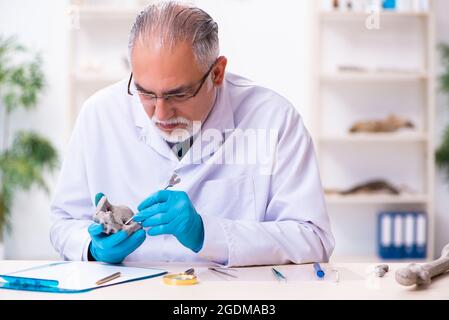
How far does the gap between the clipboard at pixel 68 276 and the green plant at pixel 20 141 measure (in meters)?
2.58

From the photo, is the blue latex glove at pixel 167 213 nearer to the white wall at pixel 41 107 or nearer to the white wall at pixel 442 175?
the white wall at pixel 41 107

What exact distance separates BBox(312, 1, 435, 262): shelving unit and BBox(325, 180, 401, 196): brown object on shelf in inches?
2.2

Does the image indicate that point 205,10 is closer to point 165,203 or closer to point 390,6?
point 165,203

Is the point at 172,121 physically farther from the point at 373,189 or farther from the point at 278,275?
the point at 373,189

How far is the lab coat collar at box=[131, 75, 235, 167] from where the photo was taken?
61.8 inches

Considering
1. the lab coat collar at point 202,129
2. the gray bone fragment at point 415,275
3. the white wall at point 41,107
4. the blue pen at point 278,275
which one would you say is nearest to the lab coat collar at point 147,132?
the lab coat collar at point 202,129

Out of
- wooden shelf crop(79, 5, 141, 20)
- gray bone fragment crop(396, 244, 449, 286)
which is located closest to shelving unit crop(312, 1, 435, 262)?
wooden shelf crop(79, 5, 141, 20)

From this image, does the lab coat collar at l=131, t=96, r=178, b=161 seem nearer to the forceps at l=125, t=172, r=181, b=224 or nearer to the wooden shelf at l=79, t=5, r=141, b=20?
the forceps at l=125, t=172, r=181, b=224

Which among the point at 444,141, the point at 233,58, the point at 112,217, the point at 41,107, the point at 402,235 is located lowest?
the point at 402,235

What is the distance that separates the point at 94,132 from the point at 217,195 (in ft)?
1.06

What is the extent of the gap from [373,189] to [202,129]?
2568 mm

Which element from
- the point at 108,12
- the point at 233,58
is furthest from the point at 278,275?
the point at 108,12

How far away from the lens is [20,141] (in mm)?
3875

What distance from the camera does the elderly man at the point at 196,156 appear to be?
1403 mm
